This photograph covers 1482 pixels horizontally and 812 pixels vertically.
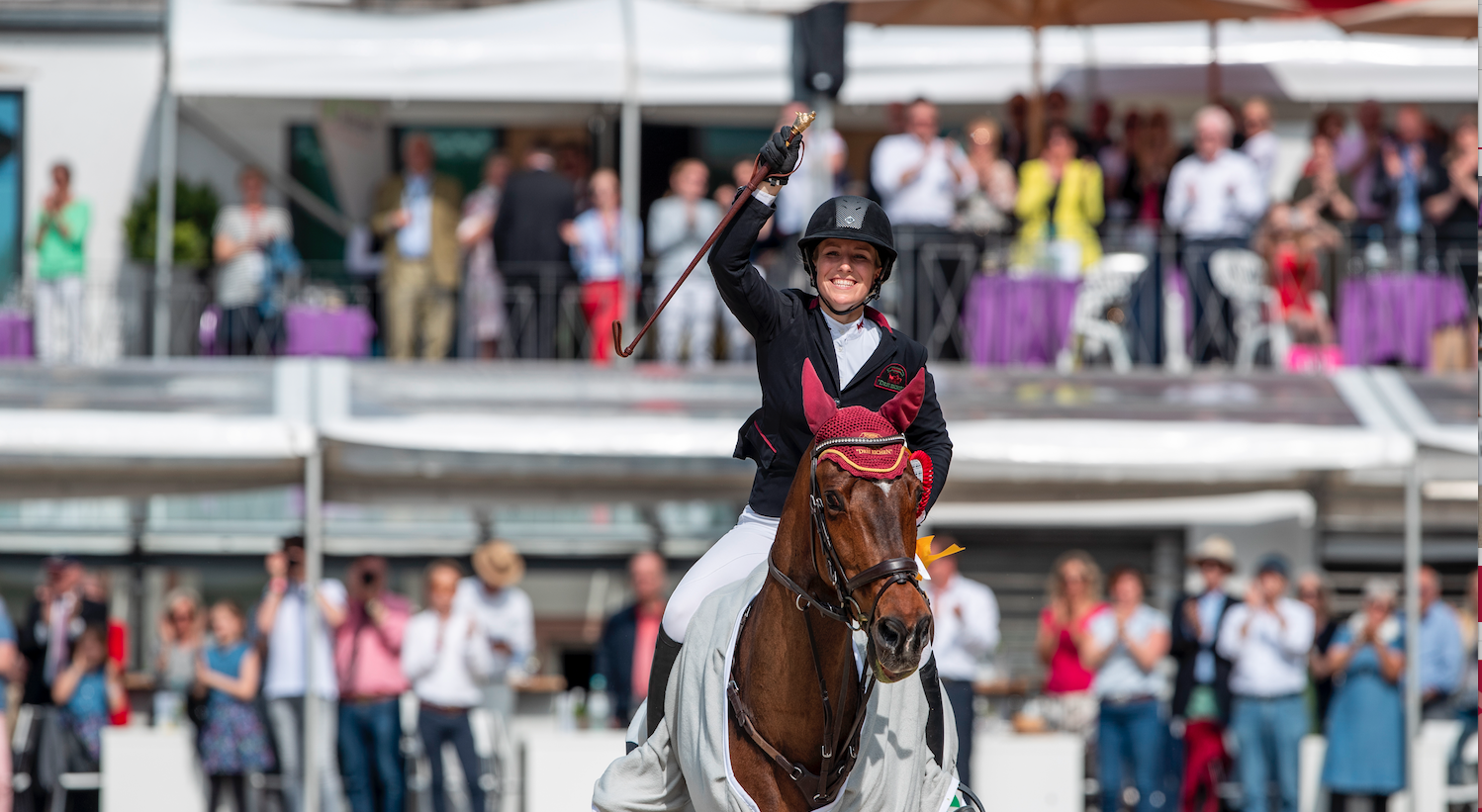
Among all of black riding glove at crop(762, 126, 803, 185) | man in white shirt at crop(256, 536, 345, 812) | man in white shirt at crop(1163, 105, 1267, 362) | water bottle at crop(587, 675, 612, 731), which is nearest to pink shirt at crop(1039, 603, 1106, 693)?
man in white shirt at crop(1163, 105, 1267, 362)

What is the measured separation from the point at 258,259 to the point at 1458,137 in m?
8.55

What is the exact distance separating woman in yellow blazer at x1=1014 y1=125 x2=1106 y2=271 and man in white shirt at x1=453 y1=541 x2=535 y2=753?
3.92m

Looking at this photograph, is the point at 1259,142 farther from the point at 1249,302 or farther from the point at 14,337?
the point at 14,337

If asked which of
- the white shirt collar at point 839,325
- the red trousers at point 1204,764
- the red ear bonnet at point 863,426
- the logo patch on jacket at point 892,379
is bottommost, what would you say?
the red trousers at point 1204,764

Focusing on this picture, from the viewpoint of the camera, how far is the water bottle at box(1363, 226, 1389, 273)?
13016 millimetres

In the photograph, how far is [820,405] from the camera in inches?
182

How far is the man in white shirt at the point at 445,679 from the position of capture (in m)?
11.0

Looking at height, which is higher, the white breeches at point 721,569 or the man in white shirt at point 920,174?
the man in white shirt at point 920,174

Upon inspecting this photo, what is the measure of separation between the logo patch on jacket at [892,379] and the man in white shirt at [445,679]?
6.29m

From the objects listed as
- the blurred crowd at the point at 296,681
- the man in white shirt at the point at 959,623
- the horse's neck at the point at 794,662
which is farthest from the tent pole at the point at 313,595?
the horse's neck at the point at 794,662

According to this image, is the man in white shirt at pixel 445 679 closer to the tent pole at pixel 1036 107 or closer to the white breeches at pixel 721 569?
the tent pole at pixel 1036 107

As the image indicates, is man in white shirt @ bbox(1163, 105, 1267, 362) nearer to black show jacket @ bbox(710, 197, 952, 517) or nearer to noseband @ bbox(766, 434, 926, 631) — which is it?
black show jacket @ bbox(710, 197, 952, 517)

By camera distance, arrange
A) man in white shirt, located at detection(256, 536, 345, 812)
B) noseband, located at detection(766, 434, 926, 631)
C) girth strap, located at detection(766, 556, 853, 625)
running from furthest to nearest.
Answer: man in white shirt, located at detection(256, 536, 345, 812) → girth strap, located at detection(766, 556, 853, 625) → noseband, located at detection(766, 434, 926, 631)

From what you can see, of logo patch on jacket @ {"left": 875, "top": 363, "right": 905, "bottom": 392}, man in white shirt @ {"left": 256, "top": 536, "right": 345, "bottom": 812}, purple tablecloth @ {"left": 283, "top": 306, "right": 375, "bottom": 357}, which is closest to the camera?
logo patch on jacket @ {"left": 875, "top": 363, "right": 905, "bottom": 392}
